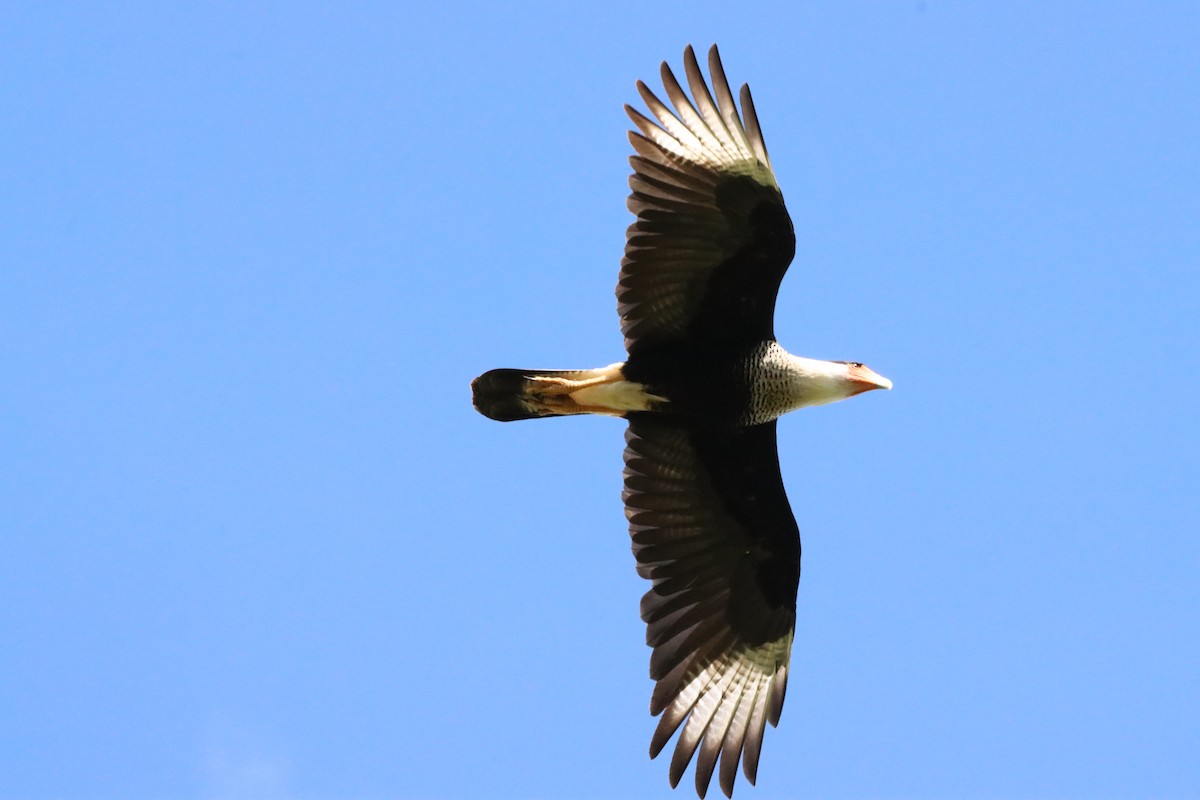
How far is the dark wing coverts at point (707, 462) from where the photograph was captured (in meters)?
7.76

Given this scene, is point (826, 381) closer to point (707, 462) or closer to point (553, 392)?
point (707, 462)

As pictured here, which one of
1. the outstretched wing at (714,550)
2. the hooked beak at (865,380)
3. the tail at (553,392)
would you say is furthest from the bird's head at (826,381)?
the tail at (553,392)

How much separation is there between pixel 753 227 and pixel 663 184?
52 centimetres

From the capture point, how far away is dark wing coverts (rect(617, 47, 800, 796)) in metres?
7.76

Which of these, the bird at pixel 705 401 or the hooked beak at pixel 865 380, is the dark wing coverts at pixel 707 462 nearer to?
the bird at pixel 705 401

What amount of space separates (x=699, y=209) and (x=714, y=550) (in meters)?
1.94

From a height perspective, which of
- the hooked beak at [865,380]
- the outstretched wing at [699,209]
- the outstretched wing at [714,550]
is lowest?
the outstretched wing at [714,550]

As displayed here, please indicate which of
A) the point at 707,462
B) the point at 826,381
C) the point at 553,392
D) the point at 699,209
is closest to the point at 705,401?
the point at 707,462

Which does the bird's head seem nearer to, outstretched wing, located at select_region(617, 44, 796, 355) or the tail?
outstretched wing, located at select_region(617, 44, 796, 355)

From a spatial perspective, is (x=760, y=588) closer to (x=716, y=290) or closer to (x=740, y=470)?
(x=740, y=470)

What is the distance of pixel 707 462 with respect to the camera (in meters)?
8.34

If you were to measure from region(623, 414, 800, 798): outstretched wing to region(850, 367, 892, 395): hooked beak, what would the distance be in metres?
0.54

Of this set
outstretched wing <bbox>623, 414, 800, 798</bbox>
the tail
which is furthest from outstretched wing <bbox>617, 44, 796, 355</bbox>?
outstretched wing <bbox>623, 414, 800, 798</bbox>

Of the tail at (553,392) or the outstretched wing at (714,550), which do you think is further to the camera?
the outstretched wing at (714,550)
